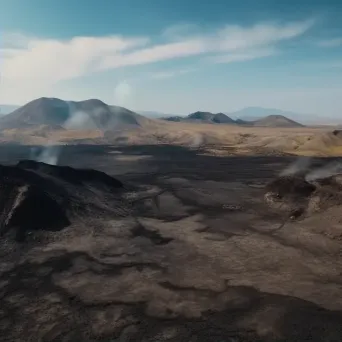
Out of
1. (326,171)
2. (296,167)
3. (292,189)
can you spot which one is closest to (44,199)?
(292,189)

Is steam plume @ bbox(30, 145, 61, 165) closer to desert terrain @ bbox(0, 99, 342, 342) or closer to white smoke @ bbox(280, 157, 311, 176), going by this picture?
desert terrain @ bbox(0, 99, 342, 342)

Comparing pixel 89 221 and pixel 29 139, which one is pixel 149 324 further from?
pixel 29 139

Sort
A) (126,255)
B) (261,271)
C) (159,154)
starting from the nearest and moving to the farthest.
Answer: (261,271) → (126,255) → (159,154)

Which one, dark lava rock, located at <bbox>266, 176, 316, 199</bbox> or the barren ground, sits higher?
dark lava rock, located at <bbox>266, 176, 316, 199</bbox>

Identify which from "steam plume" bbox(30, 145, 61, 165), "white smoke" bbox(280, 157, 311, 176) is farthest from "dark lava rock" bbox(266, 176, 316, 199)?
"steam plume" bbox(30, 145, 61, 165)

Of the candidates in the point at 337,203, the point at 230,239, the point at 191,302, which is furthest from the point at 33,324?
the point at 337,203

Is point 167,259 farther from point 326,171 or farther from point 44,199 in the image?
point 326,171

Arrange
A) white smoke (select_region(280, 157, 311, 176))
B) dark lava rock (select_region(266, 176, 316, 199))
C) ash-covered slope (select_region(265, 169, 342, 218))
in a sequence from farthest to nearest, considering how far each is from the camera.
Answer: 1. white smoke (select_region(280, 157, 311, 176))
2. dark lava rock (select_region(266, 176, 316, 199))
3. ash-covered slope (select_region(265, 169, 342, 218))

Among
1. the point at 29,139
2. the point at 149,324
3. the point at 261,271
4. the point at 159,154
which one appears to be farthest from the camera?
the point at 29,139
